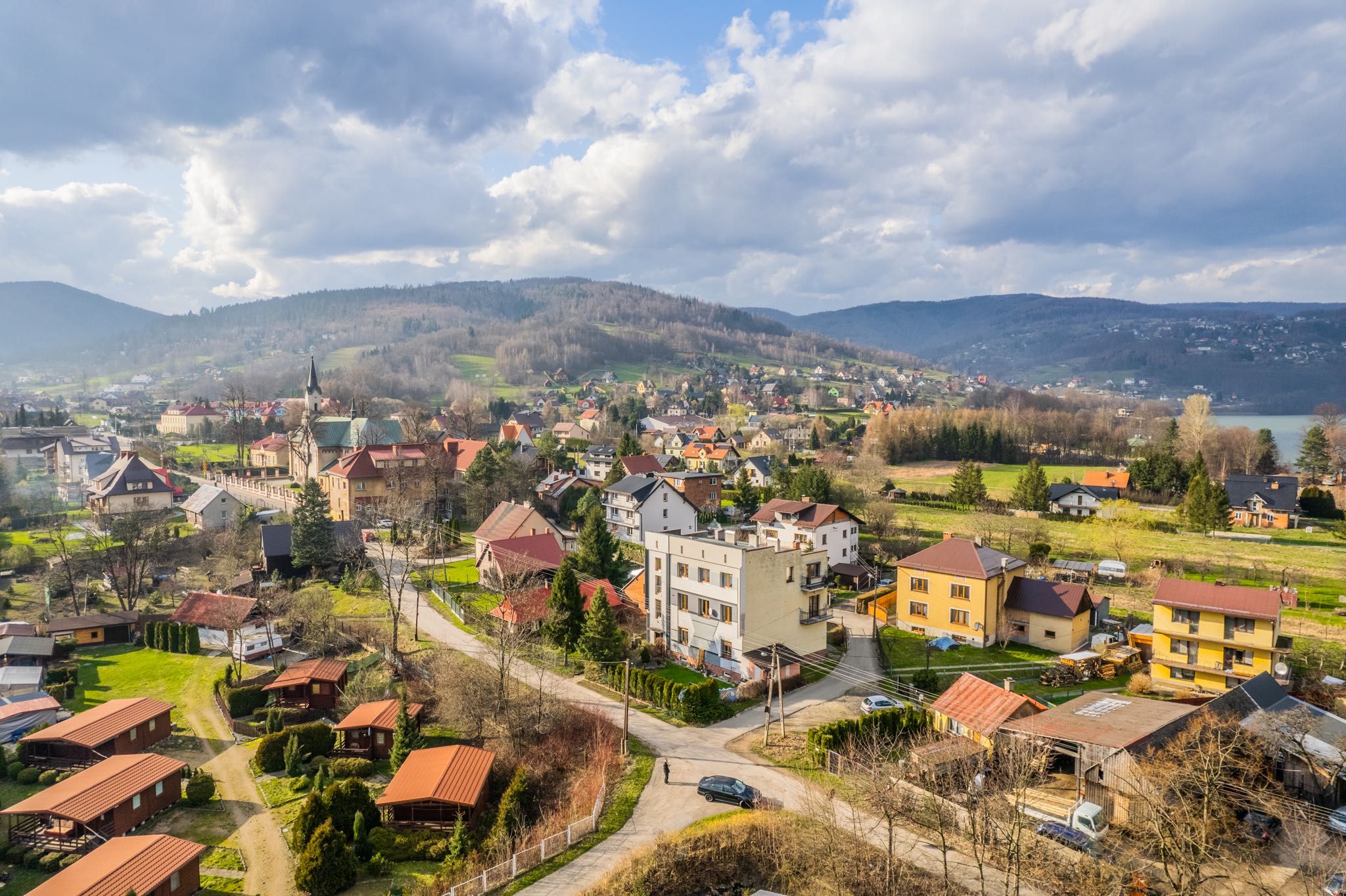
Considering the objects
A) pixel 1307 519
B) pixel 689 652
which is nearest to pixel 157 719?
pixel 689 652

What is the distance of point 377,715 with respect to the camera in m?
33.2

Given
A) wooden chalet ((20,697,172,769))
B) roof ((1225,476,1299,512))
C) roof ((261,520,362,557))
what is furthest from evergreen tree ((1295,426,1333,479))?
wooden chalet ((20,697,172,769))

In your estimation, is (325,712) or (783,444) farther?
(783,444)

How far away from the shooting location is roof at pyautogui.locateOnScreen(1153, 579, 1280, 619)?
109 feet

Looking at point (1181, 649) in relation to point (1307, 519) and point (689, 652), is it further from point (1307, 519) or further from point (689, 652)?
point (1307, 519)

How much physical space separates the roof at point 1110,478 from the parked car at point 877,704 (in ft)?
189

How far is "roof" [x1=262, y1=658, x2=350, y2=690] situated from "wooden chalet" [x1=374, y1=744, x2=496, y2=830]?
39.8 feet

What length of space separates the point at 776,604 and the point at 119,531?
52191 millimetres

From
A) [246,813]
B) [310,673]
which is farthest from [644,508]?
[246,813]

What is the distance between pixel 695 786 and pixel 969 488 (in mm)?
54848

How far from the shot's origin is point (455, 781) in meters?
27.3

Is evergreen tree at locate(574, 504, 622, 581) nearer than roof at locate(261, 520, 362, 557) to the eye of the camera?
Yes

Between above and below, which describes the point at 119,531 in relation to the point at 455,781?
above

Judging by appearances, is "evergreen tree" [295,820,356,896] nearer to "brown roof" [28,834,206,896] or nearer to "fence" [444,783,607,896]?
"brown roof" [28,834,206,896]
